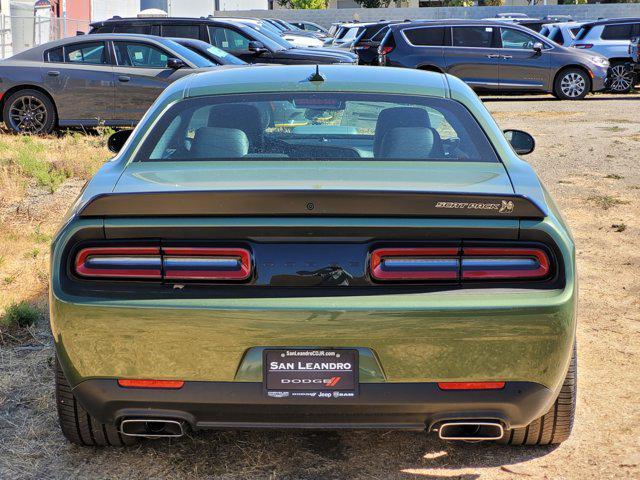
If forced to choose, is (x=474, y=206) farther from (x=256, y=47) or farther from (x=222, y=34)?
(x=222, y=34)

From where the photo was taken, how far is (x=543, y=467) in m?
3.75

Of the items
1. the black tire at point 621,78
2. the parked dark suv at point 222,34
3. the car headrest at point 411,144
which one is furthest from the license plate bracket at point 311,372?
the black tire at point 621,78

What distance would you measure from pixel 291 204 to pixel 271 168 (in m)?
0.43

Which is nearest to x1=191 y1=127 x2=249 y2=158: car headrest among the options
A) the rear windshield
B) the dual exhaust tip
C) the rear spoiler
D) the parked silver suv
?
the rear windshield

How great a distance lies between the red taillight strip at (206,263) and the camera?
3.27 metres

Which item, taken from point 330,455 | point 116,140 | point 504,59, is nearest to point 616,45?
point 504,59

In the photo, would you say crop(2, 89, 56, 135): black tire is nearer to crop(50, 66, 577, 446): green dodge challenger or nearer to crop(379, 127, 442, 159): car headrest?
crop(379, 127, 442, 159): car headrest

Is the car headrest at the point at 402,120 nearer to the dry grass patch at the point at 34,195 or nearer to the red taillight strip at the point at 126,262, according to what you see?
the red taillight strip at the point at 126,262

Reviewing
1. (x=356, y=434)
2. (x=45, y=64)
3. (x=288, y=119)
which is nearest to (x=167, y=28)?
(x=45, y=64)

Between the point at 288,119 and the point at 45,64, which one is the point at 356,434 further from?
the point at 45,64

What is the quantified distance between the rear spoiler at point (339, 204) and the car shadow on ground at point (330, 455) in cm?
109

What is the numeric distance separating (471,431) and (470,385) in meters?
0.27

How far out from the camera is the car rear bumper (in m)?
3.27

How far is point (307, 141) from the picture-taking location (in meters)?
4.75
